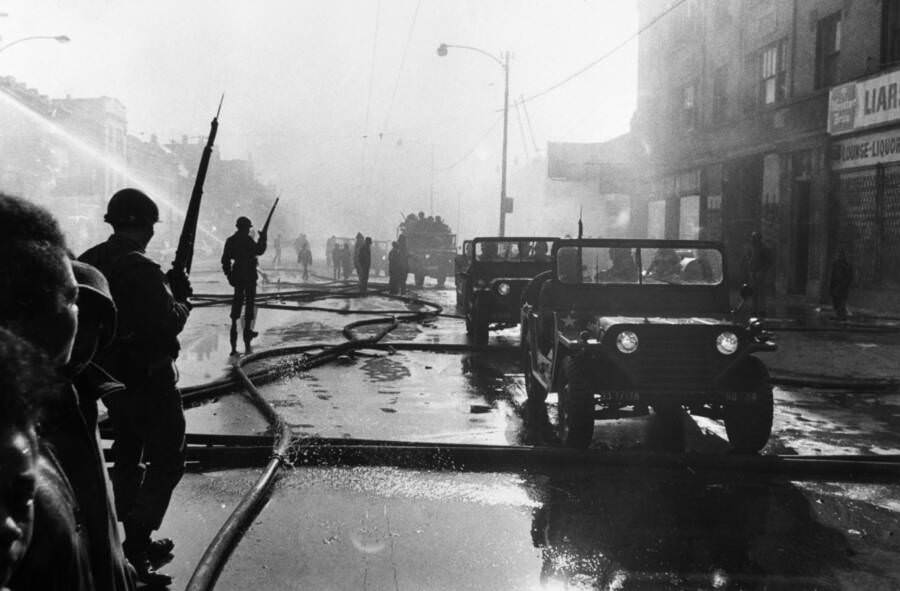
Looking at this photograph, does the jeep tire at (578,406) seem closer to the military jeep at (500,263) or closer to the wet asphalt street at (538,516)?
the wet asphalt street at (538,516)

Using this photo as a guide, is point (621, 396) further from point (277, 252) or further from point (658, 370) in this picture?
point (277, 252)

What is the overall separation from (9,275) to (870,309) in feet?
68.6

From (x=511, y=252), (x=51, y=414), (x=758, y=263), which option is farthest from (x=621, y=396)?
(x=758, y=263)

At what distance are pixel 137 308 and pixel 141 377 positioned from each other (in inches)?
12.8

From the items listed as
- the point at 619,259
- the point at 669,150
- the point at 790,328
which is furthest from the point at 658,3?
the point at 619,259

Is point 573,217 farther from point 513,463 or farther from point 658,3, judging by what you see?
point 513,463

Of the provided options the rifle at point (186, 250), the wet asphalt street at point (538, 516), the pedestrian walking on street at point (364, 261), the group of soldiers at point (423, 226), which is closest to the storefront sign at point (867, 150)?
the wet asphalt street at point (538, 516)

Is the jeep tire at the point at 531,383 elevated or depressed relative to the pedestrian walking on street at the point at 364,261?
depressed

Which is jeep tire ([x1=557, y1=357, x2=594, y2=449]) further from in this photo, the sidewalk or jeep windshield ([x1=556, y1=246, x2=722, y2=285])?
the sidewalk

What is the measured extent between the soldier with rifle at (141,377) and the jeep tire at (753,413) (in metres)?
4.10

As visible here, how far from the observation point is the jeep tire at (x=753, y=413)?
622 cm

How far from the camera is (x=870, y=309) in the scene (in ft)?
63.7

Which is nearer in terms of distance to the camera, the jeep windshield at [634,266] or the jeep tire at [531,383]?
the jeep windshield at [634,266]

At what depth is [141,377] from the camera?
3.80m
